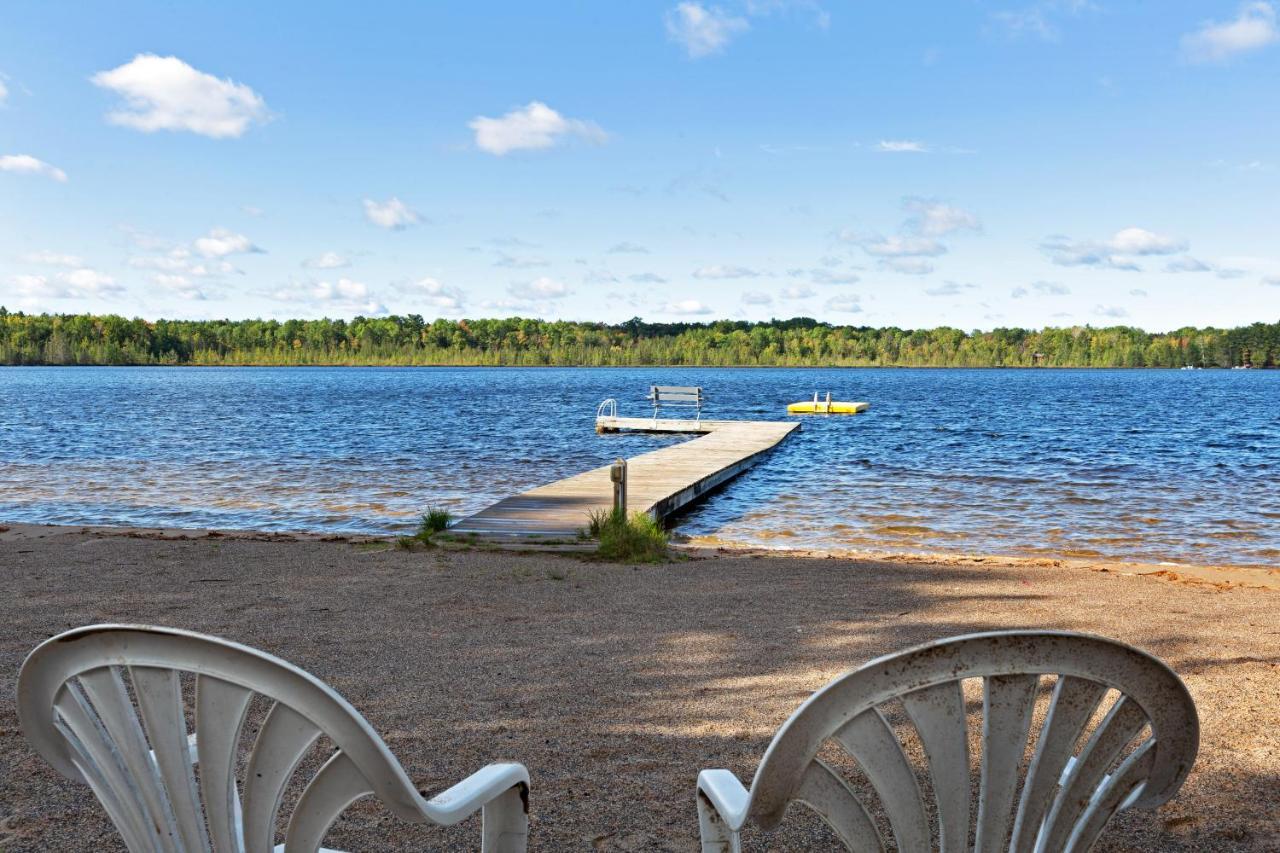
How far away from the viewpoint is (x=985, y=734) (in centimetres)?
163

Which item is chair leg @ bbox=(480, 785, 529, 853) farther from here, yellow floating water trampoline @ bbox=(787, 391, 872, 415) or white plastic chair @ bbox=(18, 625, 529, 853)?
yellow floating water trampoline @ bbox=(787, 391, 872, 415)

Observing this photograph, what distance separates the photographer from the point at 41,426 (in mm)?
31391

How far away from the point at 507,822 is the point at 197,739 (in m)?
0.78

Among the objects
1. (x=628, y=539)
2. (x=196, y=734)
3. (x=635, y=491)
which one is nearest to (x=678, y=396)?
(x=635, y=491)

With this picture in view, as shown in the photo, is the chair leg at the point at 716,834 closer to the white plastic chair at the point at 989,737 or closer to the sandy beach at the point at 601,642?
the white plastic chair at the point at 989,737

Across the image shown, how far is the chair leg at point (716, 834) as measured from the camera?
6.91ft

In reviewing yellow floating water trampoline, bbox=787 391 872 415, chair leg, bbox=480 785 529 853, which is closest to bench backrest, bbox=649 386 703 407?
yellow floating water trampoline, bbox=787 391 872 415

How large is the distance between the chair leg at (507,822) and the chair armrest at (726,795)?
0.41 meters

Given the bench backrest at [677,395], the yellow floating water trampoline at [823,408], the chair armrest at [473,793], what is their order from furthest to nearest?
the yellow floating water trampoline at [823,408] → the bench backrest at [677,395] → the chair armrest at [473,793]

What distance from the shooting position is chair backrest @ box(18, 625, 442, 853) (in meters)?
1.58

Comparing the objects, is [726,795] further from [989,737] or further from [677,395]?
[677,395]

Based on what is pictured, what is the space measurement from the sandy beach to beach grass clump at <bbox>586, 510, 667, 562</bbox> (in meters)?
0.29

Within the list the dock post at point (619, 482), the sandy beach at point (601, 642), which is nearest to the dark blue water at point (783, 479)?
the dock post at point (619, 482)

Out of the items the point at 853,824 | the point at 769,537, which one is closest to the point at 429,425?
the point at 769,537
